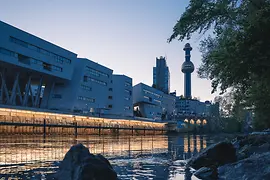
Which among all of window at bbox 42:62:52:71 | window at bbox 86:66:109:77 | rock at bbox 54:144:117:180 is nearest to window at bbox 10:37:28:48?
window at bbox 42:62:52:71

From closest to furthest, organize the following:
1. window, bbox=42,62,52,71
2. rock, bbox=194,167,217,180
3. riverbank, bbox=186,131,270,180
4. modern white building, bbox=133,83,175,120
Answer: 1. riverbank, bbox=186,131,270,180
2. rock, bbox=194,167,217,180
3. window, bbox=42,62,52,71
4. modern white building, bbox=133,83,175,120

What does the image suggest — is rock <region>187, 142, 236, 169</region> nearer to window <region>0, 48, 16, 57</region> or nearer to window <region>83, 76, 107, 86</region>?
window <region>0, 48, 16, 57</region>

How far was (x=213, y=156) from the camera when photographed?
16812 mm

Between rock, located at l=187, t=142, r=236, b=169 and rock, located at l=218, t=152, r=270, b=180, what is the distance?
3.07 meters

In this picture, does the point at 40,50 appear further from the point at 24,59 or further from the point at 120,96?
the point at 120,96

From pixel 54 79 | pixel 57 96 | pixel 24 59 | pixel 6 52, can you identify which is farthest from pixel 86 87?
pixel 6 52

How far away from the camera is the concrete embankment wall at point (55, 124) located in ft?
237

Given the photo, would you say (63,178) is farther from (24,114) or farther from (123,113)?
(123,113)

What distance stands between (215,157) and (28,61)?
6963cm

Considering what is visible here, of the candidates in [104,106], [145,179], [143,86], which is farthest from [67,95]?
[145,179]

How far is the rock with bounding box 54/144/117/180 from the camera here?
1053 centimetres

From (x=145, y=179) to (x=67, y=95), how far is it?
8734 cm

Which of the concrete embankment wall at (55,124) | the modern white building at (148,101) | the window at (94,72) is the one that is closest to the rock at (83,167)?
the concrete embankment wall at (55,124)

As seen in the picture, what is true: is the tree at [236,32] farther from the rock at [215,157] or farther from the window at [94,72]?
the window at [94,72]
